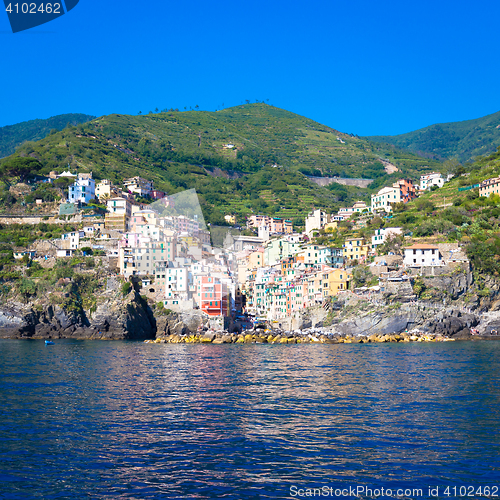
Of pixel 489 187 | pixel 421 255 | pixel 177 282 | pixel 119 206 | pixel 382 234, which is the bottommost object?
pixel 177 282

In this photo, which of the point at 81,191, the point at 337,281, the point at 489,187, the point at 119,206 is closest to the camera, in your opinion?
the point at 337,281

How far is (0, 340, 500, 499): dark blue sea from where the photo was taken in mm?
13414

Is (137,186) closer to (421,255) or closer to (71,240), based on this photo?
(71,240)

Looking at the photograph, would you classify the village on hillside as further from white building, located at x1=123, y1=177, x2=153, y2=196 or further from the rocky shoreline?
the rocky shoreline

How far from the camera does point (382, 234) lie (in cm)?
8738

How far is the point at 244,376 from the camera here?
33.2 m

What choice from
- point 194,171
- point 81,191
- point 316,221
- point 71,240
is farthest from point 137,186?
point 194,171

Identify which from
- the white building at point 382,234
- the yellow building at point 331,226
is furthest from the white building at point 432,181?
the white building at point 382,234

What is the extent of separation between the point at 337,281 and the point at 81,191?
5451 cm

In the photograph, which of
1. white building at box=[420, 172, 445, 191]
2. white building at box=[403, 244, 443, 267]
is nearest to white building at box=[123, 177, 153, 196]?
white building at box=[420, 172, 445, 191]

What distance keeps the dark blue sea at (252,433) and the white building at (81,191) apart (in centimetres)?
7210

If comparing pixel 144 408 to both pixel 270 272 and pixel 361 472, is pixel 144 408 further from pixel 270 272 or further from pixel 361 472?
pixel 270 272

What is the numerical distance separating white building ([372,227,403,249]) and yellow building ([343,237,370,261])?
1474mm

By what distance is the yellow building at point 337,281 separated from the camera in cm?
7556
